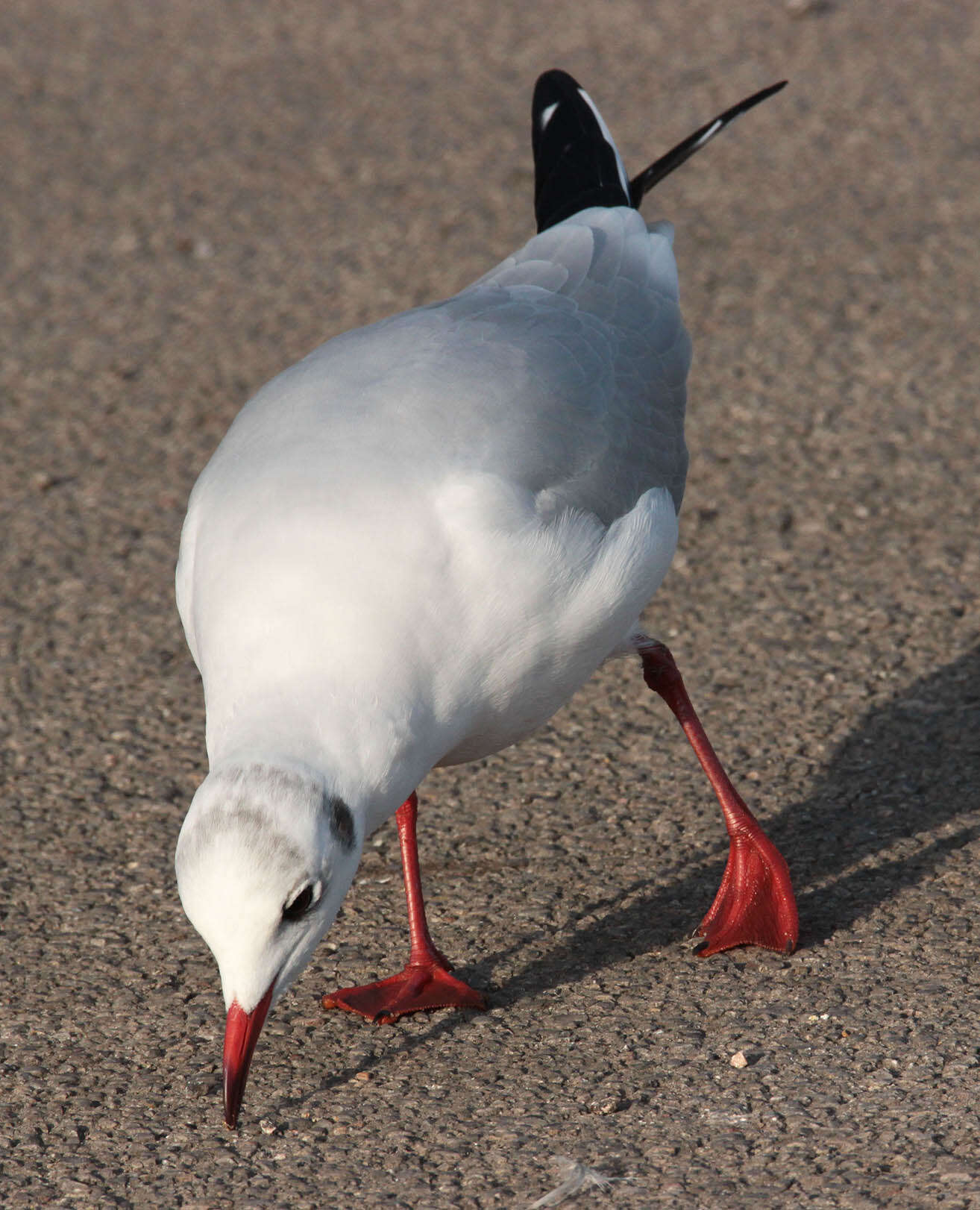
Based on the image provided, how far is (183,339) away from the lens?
7.55 metres

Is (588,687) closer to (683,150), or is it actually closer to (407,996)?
(407,996)

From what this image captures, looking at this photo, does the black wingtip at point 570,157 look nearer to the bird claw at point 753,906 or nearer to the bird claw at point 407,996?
the bird claw at point 753,906

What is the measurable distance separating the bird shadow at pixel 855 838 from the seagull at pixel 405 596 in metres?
0.16

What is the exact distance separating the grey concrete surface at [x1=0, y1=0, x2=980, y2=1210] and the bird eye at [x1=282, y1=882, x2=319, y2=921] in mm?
569

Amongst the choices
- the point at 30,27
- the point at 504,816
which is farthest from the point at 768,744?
the point at 30,27

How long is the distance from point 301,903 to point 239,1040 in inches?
12.0

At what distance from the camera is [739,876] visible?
4.07 metres

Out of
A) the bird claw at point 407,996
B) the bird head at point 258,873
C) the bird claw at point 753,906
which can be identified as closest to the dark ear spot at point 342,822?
the bird head at point 258,873

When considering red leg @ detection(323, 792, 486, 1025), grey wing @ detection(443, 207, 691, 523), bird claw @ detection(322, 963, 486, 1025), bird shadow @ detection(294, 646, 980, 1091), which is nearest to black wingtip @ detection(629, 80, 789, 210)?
grey wing @ detection(443, 207, 691, 523)

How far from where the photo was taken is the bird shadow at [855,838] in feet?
13.4

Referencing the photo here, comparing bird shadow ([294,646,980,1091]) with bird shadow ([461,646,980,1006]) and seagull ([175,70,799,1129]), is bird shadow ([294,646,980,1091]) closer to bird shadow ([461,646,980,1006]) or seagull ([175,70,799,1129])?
bird shadow ([461,646,980,1006])

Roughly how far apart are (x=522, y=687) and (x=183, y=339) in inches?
173

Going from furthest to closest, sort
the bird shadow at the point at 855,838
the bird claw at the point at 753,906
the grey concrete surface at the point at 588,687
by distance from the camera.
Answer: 1. the bird shadow at the point at 855,838
2. the bird claw at the point at 753,906
3. the grey concrete surface at the point at 588,687

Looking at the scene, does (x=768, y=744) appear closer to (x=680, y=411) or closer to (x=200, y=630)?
(x=680, y=411)
